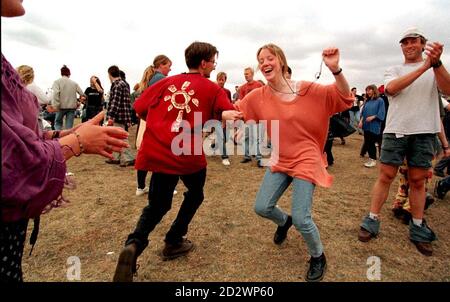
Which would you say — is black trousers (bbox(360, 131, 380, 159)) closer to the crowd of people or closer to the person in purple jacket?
the crowd of people

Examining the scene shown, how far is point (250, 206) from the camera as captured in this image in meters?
4.61

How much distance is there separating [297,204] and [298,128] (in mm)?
693

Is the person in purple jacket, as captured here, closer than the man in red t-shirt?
Yes

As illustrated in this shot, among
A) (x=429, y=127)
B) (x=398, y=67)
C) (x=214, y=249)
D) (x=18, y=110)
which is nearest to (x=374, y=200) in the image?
(x=429, y=127)

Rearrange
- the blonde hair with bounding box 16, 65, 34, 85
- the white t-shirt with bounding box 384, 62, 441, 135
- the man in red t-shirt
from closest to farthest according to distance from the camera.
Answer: the white t-shirt with bounding box 384, 62, 441, 135 < the blonde hair with bounding box 16, 65, 34, 85 < the man in red t-shirt

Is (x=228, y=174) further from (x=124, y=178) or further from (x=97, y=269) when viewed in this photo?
(x=97, y=269)

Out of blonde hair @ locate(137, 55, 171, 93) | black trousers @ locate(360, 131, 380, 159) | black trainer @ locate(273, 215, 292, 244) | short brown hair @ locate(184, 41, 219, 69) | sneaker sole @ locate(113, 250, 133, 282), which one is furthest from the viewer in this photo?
black trousers @ locate(360, 131, 380, 159)

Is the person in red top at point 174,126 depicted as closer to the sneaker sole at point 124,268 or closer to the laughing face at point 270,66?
the sneaker sole at point 124,268

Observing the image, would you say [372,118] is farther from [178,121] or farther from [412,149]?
[178,121]

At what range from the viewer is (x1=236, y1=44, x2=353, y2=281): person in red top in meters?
2.66

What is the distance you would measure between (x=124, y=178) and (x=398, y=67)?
16.4 feet

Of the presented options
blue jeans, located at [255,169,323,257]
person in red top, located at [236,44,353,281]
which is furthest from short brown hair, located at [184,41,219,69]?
blue jeans, located at [255,169,323,257]

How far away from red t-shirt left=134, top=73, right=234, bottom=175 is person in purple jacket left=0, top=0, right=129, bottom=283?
3.88ft

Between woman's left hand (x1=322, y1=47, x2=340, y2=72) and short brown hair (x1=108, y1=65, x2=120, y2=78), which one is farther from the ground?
short brown hair (x1=108, y1=65, x2=120, y2=78)
